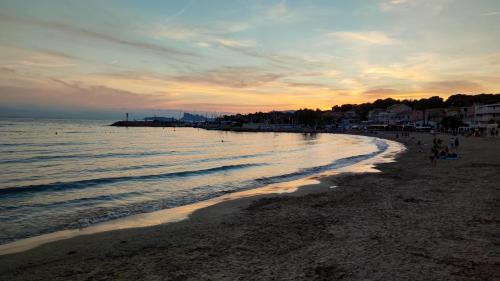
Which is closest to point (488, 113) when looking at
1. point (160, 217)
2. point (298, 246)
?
point (160, 217)

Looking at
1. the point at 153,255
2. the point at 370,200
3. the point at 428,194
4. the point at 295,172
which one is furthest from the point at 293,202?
the point at 295,172

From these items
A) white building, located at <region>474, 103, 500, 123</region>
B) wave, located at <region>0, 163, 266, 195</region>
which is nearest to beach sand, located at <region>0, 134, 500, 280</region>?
wave, located at <region>0, 163, 266, 195</region>

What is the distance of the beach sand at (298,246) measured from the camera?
7000 mm

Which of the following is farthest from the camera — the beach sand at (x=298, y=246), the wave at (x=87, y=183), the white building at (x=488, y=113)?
the white building at (x=488, y=113)

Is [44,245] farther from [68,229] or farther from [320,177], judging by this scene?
[320,177]

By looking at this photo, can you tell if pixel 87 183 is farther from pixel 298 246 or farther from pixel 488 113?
pixel 488 113

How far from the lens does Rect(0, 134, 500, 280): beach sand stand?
276 inches

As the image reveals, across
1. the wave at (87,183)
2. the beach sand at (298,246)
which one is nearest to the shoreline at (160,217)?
the beach sand at (298,246)

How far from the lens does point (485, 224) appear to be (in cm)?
1022

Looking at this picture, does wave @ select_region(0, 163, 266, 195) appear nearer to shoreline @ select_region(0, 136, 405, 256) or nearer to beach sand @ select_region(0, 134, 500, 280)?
shoreline @ select_region(0, 136, 405, 256)

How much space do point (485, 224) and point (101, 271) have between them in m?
10.2

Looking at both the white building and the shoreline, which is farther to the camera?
the white building

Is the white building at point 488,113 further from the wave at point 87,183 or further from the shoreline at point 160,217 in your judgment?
the shoreline at point 160,217

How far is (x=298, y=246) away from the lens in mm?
8633
